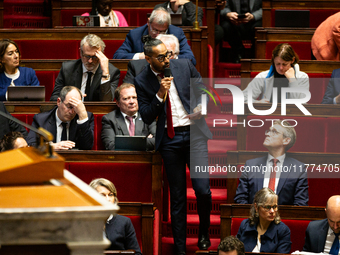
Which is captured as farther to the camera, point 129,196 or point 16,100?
point 16,100

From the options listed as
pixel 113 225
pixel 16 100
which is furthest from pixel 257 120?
pixel 16 100

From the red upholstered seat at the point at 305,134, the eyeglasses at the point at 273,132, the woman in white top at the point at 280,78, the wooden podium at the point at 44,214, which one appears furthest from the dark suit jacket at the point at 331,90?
the wooden podium at the point at 44,214

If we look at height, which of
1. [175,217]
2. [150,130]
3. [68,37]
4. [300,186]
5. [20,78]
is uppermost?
[68,37]

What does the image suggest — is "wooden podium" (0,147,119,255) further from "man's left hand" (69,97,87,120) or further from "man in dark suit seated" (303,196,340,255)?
"man's left hand" (69,97,87,120)

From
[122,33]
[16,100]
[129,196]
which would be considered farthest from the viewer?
[122,33]

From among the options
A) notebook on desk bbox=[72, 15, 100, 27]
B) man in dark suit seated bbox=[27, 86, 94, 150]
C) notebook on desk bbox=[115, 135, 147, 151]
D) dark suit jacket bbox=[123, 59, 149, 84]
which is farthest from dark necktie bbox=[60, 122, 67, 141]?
notebook on desk bbox=[72, 15, 100, 27]

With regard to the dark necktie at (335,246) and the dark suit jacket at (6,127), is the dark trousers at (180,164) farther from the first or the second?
the dark suit jacket at (6,127)

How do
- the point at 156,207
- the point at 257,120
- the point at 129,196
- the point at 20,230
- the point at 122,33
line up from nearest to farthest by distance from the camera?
the point at 20,230 < the point at 156,207 < the point at 129,196 < the point at 257,120 < the point at 122,33

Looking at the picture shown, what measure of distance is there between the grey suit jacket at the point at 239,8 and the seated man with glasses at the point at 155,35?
95 cm

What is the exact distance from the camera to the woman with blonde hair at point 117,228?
60.5 inches

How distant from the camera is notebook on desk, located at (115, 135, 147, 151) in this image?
192 cm

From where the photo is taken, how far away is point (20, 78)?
2.56 metres

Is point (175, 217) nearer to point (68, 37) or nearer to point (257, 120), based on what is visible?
point (257, 120)

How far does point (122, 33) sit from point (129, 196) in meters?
1.36
